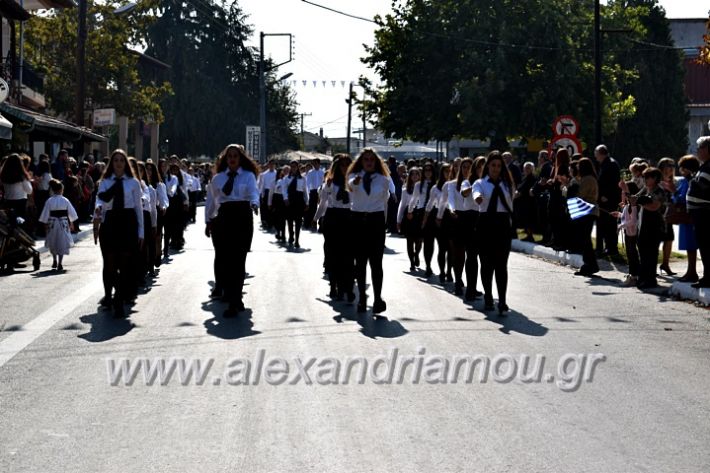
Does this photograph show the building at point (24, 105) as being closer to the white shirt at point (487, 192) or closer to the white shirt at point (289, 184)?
the white shirt at point (289, 184)

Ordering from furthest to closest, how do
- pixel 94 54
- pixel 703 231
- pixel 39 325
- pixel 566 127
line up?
pixel 94 54, pixel 566 127, pixel 703 231, pixel 39 325

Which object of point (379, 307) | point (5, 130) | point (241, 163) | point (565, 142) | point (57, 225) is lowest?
point (379, 307)

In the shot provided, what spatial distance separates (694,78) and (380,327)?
7569 centimetres

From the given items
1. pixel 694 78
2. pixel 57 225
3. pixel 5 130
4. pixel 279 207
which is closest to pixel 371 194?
pixel 57 225

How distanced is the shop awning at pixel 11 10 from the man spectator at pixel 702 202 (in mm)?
26302

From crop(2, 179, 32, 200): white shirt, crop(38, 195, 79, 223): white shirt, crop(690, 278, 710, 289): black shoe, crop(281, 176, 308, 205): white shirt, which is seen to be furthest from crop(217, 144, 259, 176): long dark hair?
crop(281, 176, 308, 205): white shirt

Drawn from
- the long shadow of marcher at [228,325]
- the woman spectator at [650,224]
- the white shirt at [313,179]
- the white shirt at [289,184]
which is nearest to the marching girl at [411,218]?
the woman spectator at [650,224]

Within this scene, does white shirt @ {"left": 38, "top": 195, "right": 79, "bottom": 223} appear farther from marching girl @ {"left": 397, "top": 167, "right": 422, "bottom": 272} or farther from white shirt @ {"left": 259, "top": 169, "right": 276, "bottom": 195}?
white shirt @ {"left": 259, "top": 169, "right": 276, "bottom": 195}

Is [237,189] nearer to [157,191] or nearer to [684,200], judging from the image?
[157,191]

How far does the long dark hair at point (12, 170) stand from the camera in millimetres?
19766

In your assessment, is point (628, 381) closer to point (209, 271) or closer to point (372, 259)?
point (372, 259)

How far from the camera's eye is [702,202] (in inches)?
552

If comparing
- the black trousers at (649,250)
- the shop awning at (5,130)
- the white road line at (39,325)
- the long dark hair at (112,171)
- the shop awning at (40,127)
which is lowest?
the white road line at (39,325)

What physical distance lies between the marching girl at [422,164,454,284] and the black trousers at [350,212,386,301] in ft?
8.99
